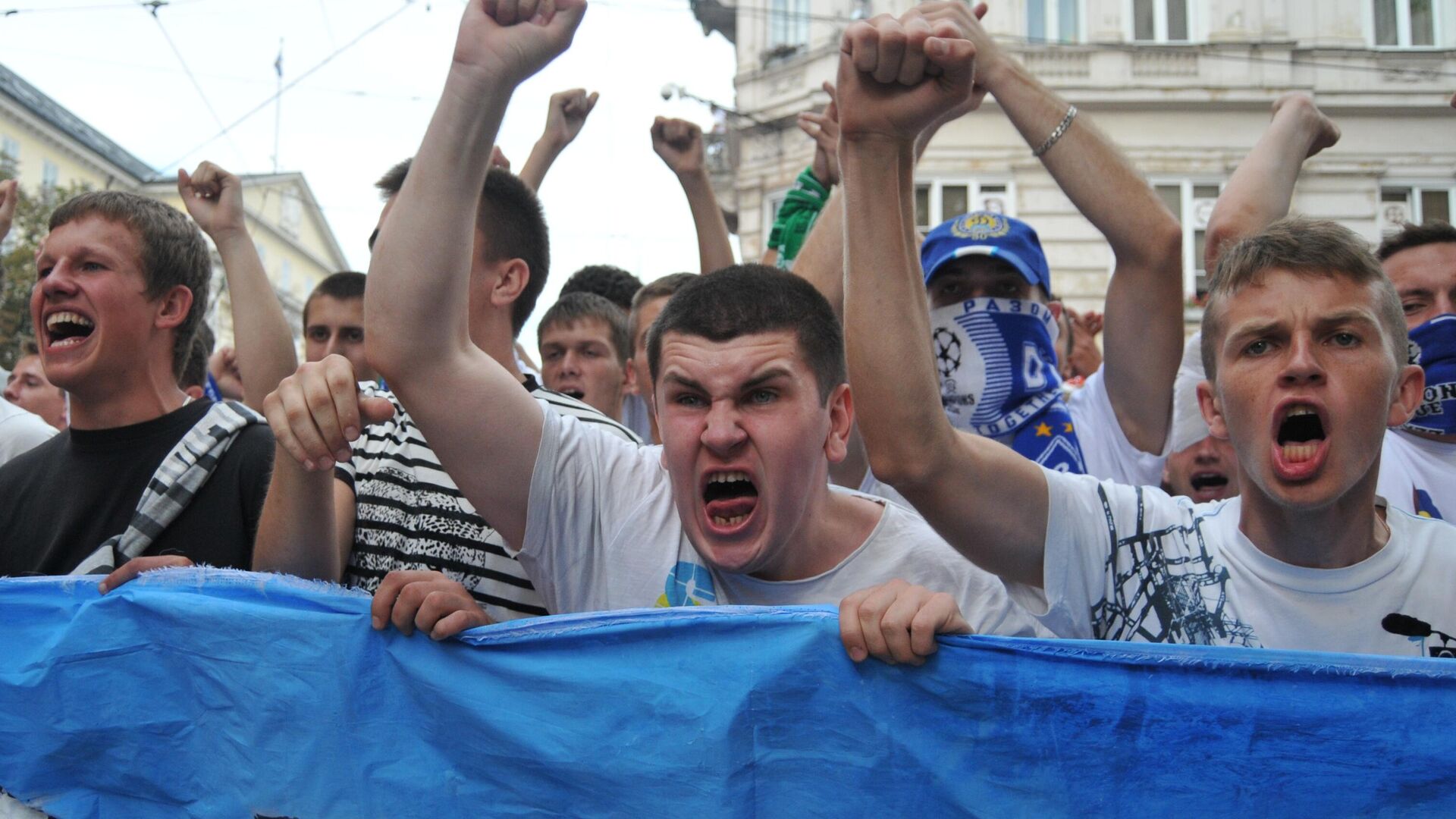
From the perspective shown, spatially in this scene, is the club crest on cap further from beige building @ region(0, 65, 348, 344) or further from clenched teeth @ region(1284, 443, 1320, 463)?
beige building @ region(0, 65, 348, 344)

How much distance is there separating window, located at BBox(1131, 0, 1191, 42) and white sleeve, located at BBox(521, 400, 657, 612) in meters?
15.8

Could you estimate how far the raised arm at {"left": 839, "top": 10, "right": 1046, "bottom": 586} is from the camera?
6.51 feet

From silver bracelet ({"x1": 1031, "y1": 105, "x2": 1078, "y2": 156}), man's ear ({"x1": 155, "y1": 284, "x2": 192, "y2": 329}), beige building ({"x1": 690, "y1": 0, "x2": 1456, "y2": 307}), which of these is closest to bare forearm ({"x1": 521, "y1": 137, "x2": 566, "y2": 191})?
man's ear ({"x1": 155, "y1": 284, "x2": 192, "y2": 329})

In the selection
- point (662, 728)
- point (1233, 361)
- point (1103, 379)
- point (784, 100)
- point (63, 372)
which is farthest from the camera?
point (784, 100)

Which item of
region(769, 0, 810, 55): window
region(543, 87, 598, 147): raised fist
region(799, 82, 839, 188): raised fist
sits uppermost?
region(769, 0, 810, 55): window

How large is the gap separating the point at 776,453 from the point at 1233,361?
853mm

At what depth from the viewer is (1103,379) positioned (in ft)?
10.8

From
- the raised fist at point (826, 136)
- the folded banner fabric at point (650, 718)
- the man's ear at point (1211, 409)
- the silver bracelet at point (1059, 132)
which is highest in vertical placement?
the raised fist at point (826, 136)

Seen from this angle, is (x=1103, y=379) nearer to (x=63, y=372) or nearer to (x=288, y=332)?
(x=288, y=332)

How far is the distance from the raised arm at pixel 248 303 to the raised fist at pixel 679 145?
Answer: 156 cm

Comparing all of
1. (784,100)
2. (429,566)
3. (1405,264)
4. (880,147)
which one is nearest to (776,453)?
(880,147)

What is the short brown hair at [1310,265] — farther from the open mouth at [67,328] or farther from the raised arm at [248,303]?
the open mouth at [67,328]

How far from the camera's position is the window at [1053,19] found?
1636 centimetres

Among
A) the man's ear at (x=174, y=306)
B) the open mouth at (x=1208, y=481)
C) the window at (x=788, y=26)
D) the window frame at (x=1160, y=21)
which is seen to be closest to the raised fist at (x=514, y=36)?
the man's ear at (x=174, y=306)
